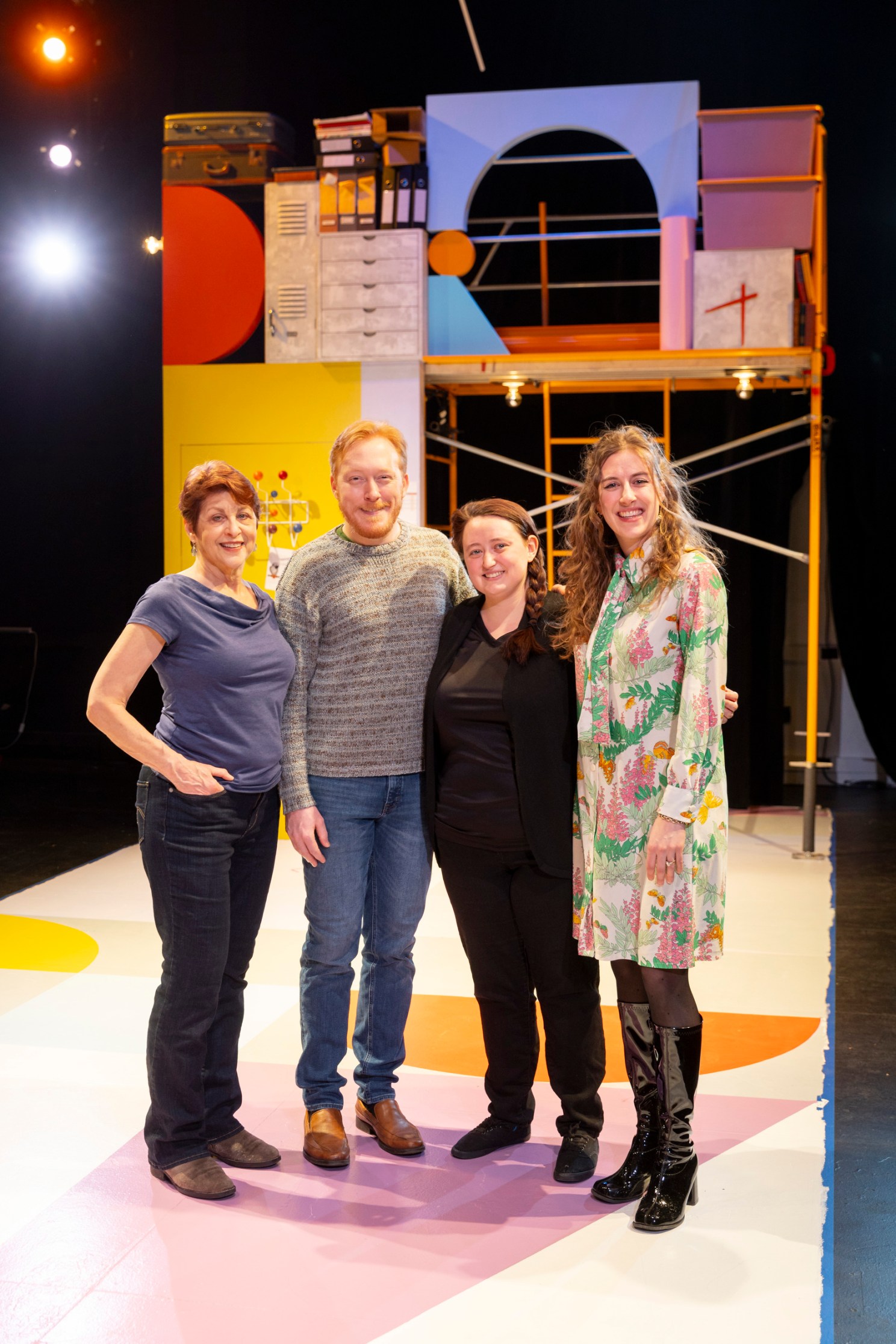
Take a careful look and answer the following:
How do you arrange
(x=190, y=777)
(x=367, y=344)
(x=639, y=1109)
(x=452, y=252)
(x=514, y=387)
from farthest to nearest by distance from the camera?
(x=514, y=387) < (x=367, y=344) < (x=452, y=252) < (x=639, y=1109) < (x=190, y=777)

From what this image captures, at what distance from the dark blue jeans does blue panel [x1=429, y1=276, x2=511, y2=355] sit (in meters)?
4.13

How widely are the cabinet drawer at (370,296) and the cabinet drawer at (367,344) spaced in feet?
0.46

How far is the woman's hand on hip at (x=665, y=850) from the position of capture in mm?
2250

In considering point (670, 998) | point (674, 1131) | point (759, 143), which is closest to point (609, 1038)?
point (674, 1131)

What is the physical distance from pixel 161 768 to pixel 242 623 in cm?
36

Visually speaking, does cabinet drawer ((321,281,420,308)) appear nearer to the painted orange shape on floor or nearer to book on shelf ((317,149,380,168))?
book on shelf ((317,149,380,168))

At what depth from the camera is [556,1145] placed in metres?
2.74

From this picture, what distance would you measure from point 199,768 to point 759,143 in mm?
4712

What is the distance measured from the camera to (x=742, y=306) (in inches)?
229

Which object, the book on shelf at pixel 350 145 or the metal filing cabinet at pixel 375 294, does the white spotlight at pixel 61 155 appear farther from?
the metal filing cabinet at pixel 375 294

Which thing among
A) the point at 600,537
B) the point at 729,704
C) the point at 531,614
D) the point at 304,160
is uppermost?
the point at 304,160

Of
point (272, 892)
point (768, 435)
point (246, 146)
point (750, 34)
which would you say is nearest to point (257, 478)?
point (246, 146)

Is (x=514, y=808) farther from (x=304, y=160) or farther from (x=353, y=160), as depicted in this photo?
(x=304, y=160)

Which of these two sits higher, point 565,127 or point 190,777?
point 565,127
